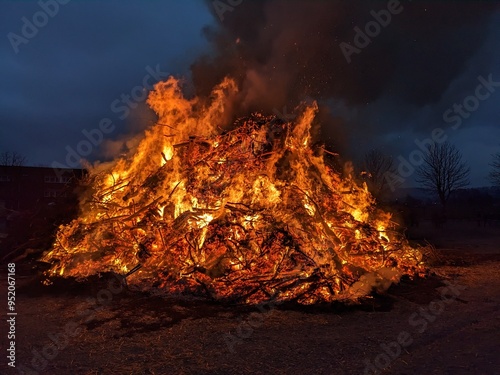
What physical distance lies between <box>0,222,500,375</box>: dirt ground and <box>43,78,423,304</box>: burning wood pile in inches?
22.4

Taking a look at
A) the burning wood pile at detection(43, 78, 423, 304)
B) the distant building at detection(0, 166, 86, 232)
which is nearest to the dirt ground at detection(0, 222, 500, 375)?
the burning wood pile at detection(43, 78, 423, 304)

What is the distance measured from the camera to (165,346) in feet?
16.6

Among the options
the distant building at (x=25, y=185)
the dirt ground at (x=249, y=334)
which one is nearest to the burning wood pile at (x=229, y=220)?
the dirt ground at (x=249, y=334)

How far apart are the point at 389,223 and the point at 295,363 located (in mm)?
6806

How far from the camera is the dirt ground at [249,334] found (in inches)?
175

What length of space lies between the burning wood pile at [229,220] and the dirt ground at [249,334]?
568 millimetres

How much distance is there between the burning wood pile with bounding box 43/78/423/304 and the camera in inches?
294

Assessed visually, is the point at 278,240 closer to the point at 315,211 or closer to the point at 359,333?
the point at 315,211

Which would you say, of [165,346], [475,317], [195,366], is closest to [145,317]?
[165,346]

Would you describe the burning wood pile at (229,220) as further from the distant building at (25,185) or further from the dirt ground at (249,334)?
the distant building at (25,185)

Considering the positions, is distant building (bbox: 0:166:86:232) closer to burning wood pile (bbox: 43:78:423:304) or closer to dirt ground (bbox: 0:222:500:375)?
burning wood pile (bbox: 43:78:423:304)

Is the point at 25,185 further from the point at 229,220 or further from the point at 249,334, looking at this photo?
the point at 249,334

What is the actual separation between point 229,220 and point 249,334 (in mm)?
3260

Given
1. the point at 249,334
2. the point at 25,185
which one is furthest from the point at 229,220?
the point at 25,185
